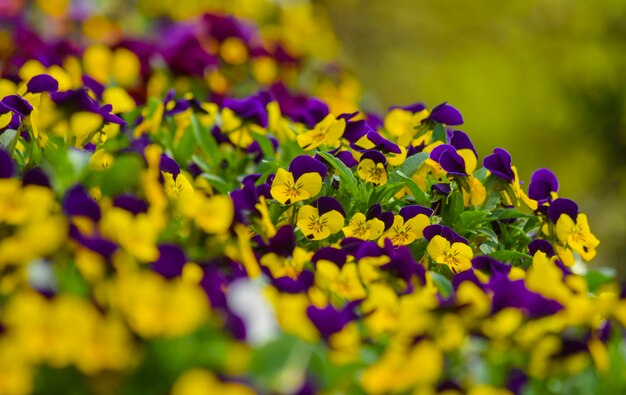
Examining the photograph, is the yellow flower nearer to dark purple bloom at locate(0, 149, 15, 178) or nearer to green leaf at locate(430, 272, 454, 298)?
green leaf at locate(430, 272, 454, 298)

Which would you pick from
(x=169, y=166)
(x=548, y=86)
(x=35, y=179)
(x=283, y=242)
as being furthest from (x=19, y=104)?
(x=548, y=86)

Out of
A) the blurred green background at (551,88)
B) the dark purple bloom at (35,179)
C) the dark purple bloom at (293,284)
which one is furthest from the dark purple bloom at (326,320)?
the blurred green background at (551,88)

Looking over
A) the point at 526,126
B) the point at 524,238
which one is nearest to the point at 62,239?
the point at 524,238

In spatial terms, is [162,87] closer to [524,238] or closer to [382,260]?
[524,238]

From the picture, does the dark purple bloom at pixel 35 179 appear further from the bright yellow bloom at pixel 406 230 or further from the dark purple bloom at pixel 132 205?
the bright yellow bloom at pixel 406 230

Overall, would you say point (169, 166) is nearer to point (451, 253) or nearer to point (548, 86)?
point (451, 253)

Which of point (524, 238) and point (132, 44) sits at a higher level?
point (524, 238)
